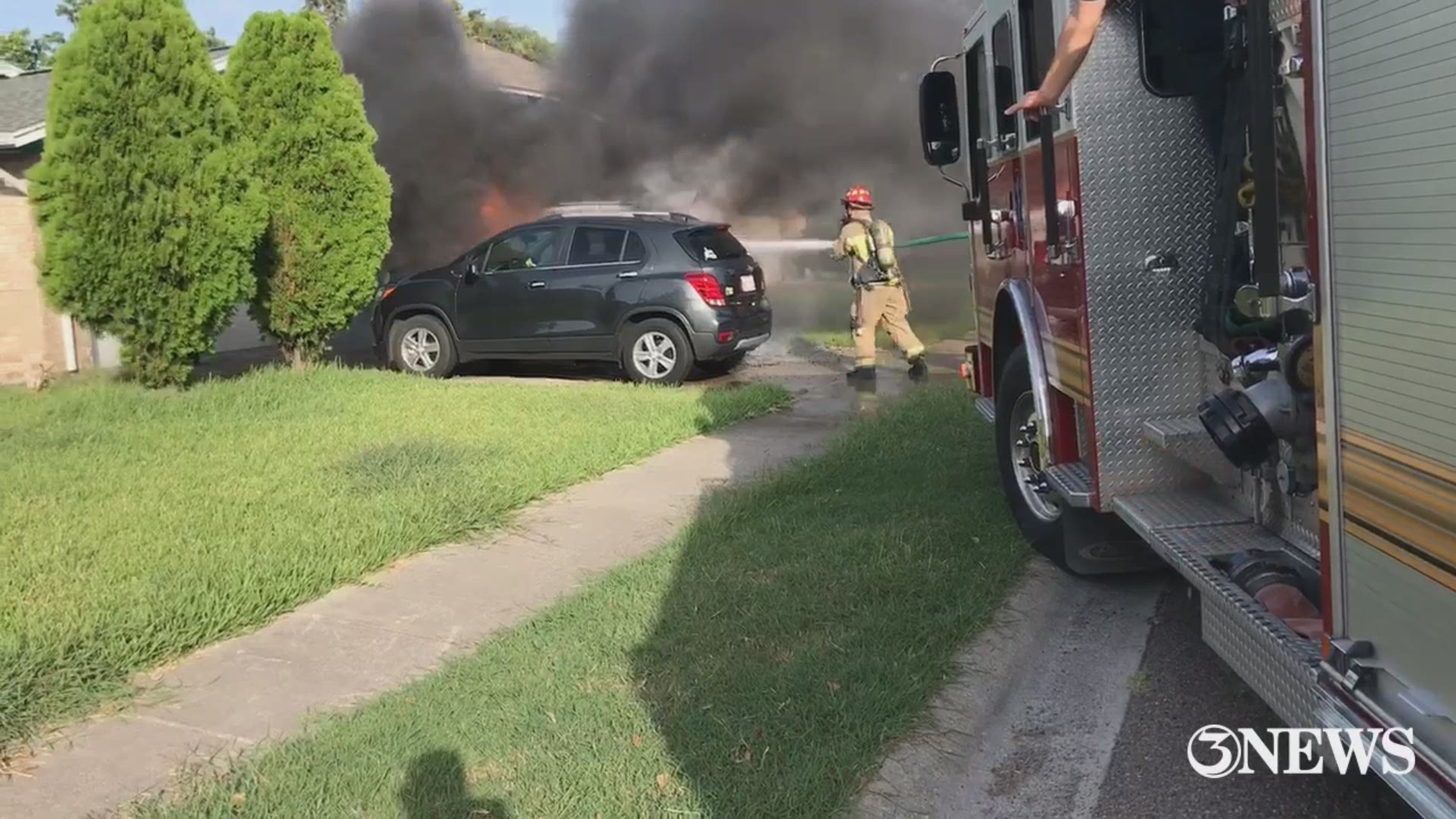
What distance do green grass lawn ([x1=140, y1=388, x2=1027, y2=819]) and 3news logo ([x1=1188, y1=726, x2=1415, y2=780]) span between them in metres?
0.81

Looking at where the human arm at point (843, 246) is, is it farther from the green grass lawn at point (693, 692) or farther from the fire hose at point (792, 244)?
the fire hose at point (792, 244)

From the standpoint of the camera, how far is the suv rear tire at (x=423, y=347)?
11.7 metres

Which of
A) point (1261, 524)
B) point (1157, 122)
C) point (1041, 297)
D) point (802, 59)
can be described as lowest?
point (1261, 524)

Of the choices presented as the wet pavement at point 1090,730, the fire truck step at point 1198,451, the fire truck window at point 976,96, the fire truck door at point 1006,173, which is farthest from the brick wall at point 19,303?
the fire truck step at point 1198,451

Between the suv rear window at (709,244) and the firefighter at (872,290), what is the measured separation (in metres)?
1.12

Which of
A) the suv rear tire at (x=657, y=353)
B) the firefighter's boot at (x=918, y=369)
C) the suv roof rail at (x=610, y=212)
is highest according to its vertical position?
the suv roof rail at (x=610, y=212)

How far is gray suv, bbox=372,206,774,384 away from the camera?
10.8 meters

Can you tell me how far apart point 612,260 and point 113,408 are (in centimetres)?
435

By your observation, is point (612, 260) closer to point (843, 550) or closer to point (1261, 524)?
point (843, 550)

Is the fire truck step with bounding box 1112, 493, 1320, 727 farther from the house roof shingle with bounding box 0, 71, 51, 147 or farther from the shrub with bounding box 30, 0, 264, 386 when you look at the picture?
the house roof shingle with bounding box 0, 71, 51, 147

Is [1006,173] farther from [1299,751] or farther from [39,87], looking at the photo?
[39,87]

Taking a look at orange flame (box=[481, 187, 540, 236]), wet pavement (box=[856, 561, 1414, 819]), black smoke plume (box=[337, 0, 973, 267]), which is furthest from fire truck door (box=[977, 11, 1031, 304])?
orange flame (box=[481, 187, 540, 236])

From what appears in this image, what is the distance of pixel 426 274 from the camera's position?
11.8 m

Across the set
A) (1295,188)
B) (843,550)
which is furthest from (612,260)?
(1295,188)
